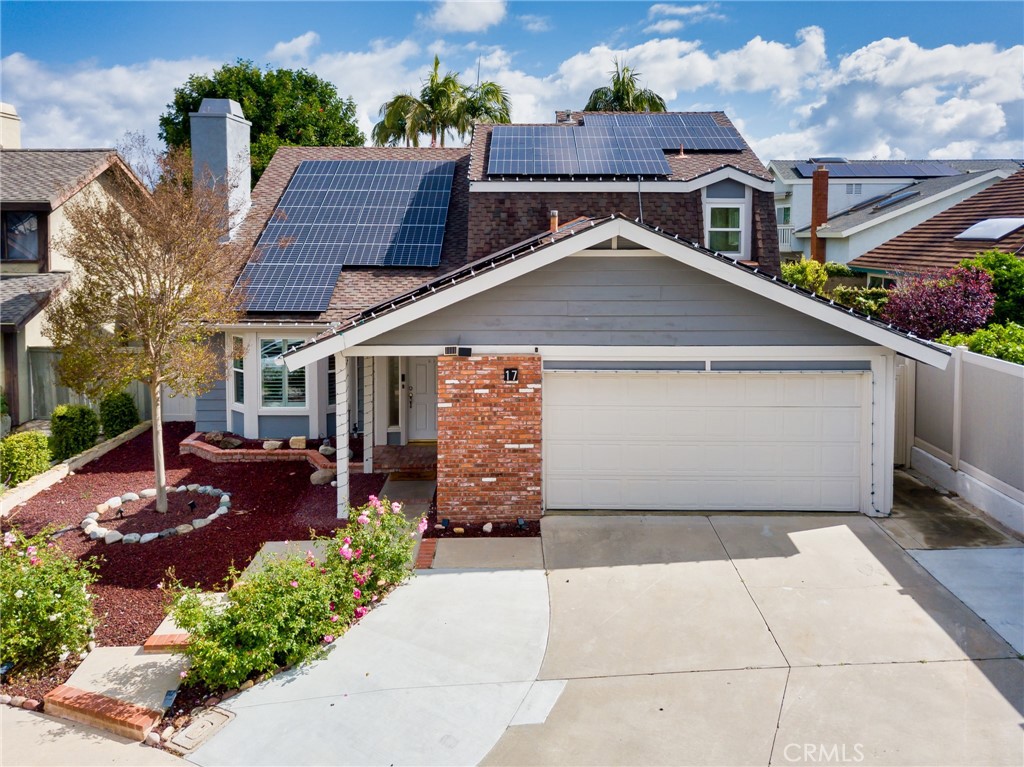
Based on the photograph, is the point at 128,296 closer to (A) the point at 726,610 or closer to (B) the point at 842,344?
(A) the point at 726,610

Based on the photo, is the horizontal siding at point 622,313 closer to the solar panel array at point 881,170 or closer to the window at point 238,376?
the window at point 238,376

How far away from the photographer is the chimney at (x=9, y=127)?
23016mm

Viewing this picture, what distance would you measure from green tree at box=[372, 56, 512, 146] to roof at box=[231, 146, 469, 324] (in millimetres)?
11386

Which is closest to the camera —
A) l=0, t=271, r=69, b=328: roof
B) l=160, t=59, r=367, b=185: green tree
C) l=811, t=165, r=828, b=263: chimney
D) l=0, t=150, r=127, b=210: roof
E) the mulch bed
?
the mulch bed

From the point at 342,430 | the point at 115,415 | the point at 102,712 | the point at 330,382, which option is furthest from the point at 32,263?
the point at 102,712

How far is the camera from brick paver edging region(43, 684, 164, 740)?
6348 millimetres

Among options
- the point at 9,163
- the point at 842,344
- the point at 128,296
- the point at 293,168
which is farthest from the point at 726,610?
the point at 9,163

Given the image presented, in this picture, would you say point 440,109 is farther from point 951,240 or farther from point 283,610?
point 283,610

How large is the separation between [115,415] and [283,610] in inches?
453

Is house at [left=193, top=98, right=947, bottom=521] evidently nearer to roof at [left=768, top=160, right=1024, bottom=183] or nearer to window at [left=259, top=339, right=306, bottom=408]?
window at [left=259, top=339, right=306, bottom=408]

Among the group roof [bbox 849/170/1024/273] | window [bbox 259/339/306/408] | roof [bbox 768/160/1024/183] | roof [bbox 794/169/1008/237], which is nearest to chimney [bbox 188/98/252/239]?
window [bbox 259/339/306/408]

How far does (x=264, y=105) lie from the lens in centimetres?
3491

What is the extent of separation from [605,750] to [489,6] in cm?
1575

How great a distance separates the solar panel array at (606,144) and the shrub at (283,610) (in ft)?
32.1
